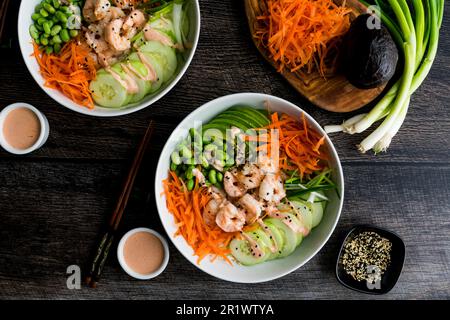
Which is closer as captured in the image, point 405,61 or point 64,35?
point 64,35

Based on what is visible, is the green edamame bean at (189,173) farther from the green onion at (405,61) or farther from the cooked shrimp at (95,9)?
the cooked shrimp at (95,9)

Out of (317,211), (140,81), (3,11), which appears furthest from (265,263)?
(3,11)

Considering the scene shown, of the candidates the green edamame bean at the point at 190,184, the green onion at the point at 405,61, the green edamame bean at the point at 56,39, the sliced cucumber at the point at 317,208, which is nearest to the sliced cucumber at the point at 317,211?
the sliced cucumber at the point at 317,208

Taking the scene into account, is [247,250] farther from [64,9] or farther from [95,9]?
[64,9]

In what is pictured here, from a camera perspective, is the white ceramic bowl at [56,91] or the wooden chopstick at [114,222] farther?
the wooden chopstick at [114,222]

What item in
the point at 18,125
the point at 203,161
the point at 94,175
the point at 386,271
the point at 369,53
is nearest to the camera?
the point at 369,53

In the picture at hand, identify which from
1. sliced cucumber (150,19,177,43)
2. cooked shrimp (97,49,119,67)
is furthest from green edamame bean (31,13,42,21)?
sliced cucumber (150,19,177,43)

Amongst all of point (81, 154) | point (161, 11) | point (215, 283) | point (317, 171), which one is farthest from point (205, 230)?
point (161, 11)

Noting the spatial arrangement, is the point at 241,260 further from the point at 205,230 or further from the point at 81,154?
the point at 81,154
